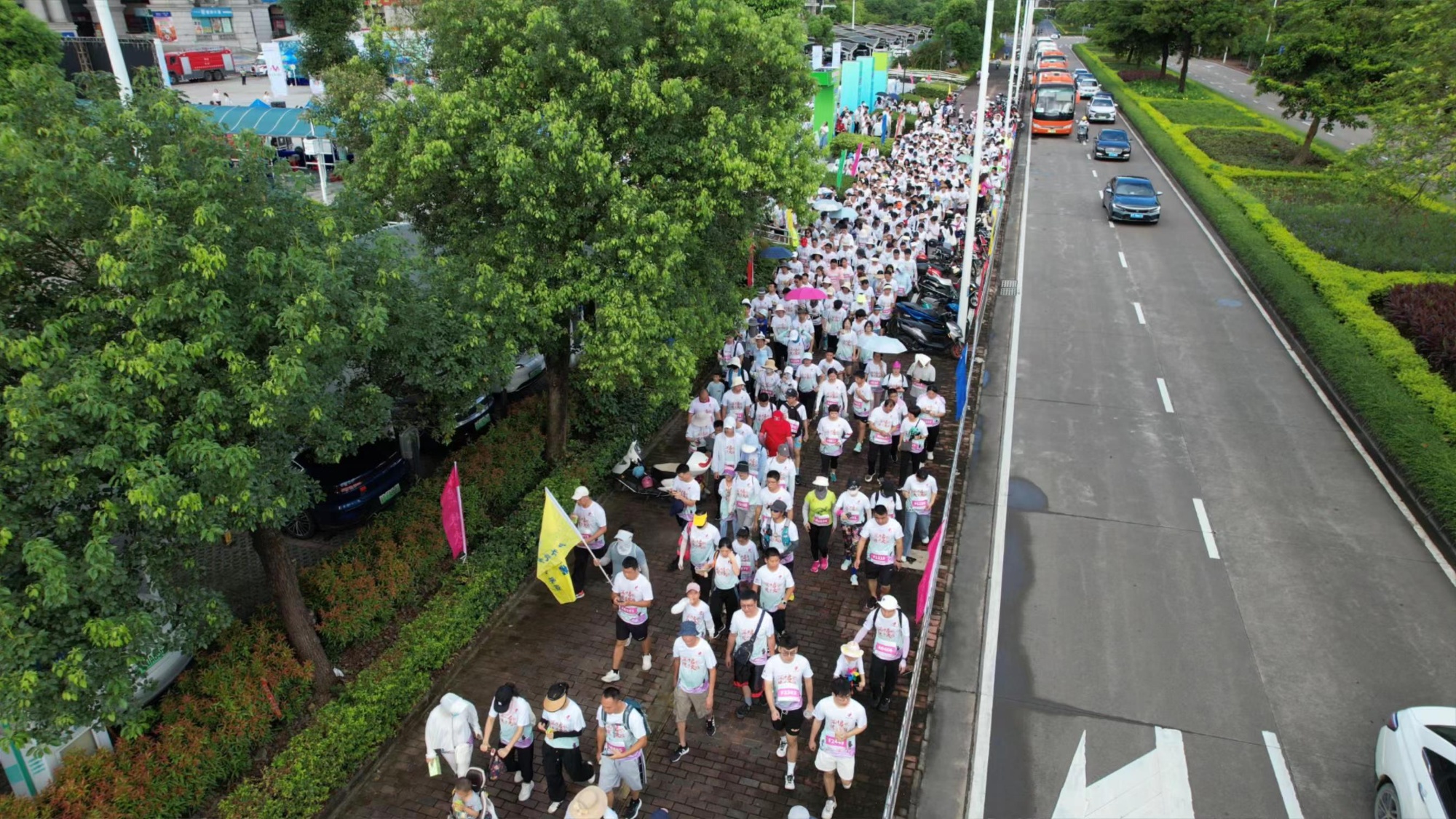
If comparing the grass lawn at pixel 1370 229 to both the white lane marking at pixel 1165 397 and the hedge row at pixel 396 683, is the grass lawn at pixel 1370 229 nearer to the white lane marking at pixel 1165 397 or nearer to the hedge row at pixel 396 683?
the white lane marking at pixel 1165 397

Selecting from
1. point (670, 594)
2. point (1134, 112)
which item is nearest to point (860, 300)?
point (670, 594)

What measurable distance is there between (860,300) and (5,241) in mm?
13145

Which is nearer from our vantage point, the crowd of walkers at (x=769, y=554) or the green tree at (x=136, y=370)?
the green tree at (x=136, y=370)

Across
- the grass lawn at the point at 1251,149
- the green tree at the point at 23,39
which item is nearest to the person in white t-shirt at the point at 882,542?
the green tree at the point at 23,39

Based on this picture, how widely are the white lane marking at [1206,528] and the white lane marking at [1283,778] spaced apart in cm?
349

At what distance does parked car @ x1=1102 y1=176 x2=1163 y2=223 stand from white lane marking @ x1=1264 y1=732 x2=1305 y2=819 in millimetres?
23389

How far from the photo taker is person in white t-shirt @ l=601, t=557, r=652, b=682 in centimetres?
937

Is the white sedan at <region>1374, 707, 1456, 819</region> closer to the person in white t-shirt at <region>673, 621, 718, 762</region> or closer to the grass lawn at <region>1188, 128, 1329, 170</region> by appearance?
the person in white t-shirt at <region>673, 621, 718, 762</region>

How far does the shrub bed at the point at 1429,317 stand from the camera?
1766cm

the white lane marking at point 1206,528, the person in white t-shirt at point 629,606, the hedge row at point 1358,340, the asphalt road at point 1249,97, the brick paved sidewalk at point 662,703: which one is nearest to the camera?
the brick paved sidewalk at point 662,703

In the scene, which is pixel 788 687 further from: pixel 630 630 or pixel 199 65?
pixel 199 65

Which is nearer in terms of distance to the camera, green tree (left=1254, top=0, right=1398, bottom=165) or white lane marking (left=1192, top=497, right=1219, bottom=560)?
white lane marking (left=1192, top=497, right=1219, bottom=560)

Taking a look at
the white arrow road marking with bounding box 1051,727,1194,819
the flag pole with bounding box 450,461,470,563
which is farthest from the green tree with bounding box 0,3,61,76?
the white arrow road marking with bounding box 1051,727,1194,819

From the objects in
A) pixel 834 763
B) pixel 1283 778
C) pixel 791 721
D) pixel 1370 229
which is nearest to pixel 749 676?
pixel 791 721
